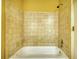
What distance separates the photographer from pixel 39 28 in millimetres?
3535

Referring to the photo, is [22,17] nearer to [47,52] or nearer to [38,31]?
[38,31]

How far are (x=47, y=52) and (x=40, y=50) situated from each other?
190mm

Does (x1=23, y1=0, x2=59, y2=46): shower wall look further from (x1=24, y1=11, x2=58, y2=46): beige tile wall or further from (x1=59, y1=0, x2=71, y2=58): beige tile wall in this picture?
(x1=59, y1=0, x2=71, y2=58): beige tile wall

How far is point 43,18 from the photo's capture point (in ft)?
11.7

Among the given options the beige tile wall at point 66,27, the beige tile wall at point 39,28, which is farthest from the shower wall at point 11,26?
the beige tile wall at point 66,27

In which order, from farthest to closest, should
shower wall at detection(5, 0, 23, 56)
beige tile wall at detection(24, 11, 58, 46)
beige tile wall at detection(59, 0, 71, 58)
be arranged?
beige tile wall at detection(24, 11, 58, 46) → beige tile wall at detection(59, 0, 71, 58) → shower wall at detection(5, 0, 23, 56)

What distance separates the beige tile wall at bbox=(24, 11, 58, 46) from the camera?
3.53 m

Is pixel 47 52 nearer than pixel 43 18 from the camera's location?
Yes

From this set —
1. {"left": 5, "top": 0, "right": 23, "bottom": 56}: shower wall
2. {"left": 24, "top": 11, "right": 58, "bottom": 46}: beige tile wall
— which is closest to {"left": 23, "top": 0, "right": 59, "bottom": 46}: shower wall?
{"left": 24, "top": 11, "right": 58, "bottom": 46}: beige tile wall

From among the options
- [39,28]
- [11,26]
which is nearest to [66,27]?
[11,26]

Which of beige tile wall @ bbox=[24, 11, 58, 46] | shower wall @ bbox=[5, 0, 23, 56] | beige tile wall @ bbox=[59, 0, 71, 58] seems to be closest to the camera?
shower wall @ bbox=[5, 0, 23, 56]

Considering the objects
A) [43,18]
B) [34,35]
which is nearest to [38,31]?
[34,35]

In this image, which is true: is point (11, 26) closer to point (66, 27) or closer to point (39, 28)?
point (66, 27)

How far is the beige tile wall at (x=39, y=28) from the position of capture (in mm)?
3525
